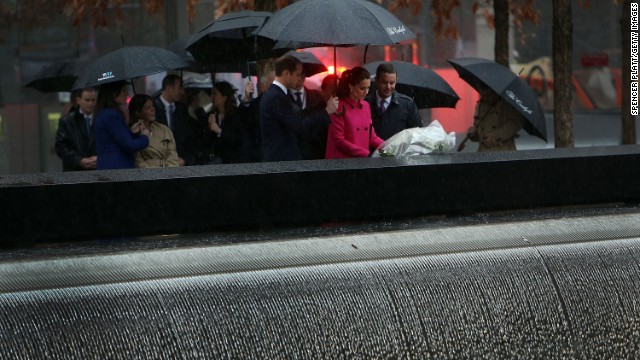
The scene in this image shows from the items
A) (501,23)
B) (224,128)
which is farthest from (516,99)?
(501,23)

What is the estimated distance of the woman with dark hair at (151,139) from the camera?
7.26m

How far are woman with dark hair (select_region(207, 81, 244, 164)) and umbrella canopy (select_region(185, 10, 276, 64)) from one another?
0.85 feet

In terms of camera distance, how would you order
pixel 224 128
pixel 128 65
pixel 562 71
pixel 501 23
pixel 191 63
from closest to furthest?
pixel 128 65 < pixel 224 128 < pixel 191 63 < pixel 562 71 < pixel 501 23

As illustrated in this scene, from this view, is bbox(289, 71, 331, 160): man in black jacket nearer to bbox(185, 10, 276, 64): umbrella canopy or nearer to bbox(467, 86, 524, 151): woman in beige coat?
bbox(185, 10, 276, 64): umbrella canopy

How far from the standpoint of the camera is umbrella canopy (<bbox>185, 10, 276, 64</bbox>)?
27.2 feet

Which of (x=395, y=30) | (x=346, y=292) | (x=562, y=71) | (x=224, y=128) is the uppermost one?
(x=395, y=30)

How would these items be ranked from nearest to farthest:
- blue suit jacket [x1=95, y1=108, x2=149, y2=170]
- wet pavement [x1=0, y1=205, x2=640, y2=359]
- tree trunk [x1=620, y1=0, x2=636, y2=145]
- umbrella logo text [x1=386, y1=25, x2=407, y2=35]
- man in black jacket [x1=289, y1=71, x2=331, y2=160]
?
1. wet pavement [x1=0, y1=205, x2=640, y2=359]
2. man in black jacket [x1=289, y1=71, x2=331, y2=160]
3. blue suit jacket [x1=95, y1=108, x2=149, y2=170]
4. umbrella logo text [x1=386, y1=25, x2=407, y2=35]
5. tree trunk [x1=620, y1=0, x2=636, y2=145]

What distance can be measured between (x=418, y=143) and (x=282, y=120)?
858mm

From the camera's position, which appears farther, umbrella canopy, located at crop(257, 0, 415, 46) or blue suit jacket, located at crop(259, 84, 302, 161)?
umbrella canopy, located at crop(257, 0, 415, 46)

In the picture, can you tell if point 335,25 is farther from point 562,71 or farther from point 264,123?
point 562,71

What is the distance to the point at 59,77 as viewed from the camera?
1050 cm

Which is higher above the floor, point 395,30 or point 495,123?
point 395,30

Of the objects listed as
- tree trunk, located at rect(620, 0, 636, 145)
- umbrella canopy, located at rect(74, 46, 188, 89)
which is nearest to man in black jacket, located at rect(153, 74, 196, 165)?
umbrella canopy, located at rect(74, 46, 188, 89)

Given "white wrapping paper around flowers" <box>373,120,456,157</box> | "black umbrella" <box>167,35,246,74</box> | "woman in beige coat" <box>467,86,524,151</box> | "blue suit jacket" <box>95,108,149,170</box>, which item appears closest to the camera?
"white wrapping paper around flowers" <box>373,120,456,157</box>
